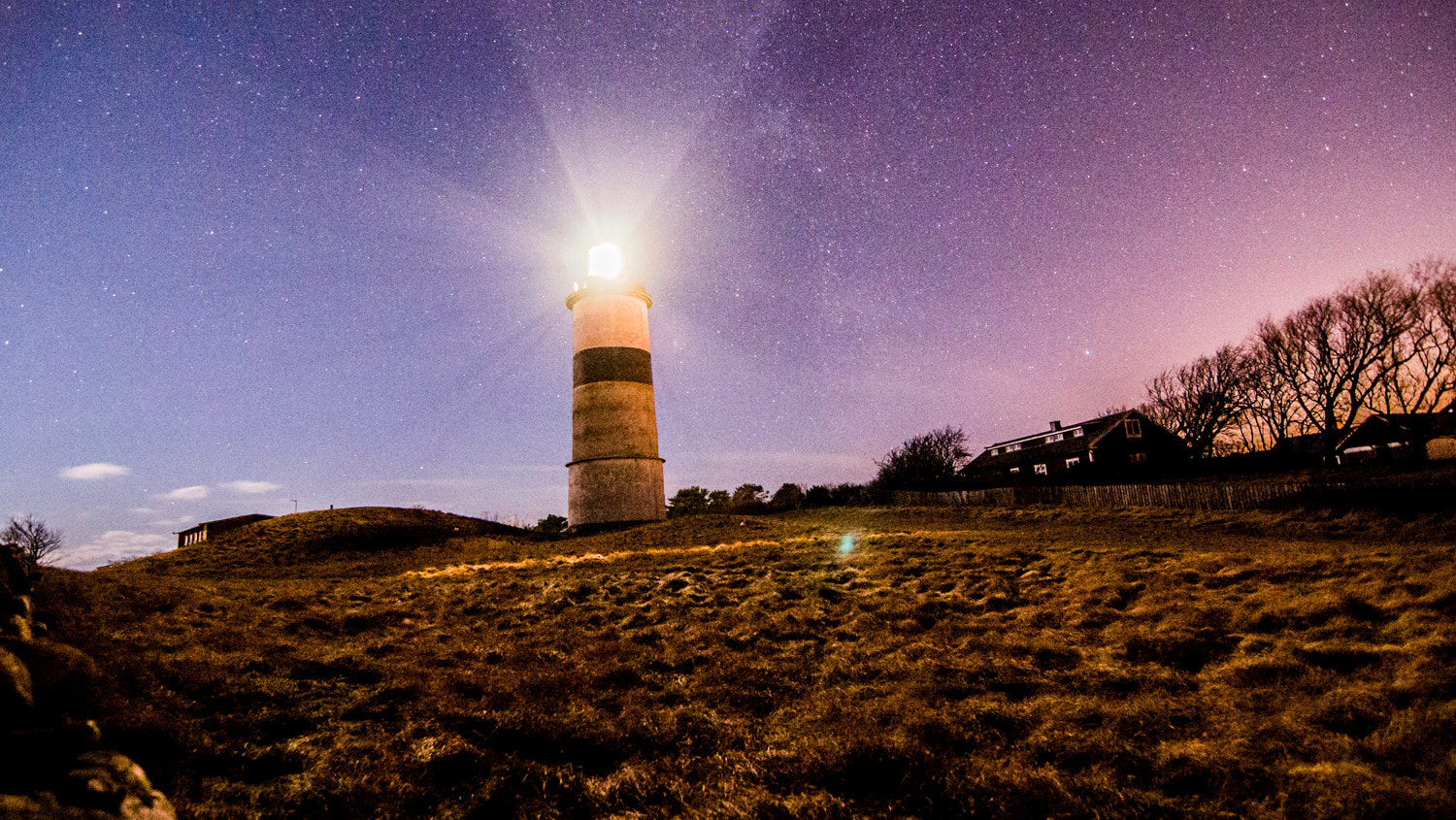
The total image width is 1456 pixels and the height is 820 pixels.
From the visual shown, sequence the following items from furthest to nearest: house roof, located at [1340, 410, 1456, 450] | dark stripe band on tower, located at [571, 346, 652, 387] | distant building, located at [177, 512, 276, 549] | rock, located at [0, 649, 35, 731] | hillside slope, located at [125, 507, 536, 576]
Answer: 1. house roof, located at [1340, 410, 1456, 450]
2. dark stripe band on tower, located at [571, 346, 652, 387]
3. distant building, located at [177, 512, 276, 549]
4. hillside slope, located at [125, 507, 536, 576]
5. rock, located at [0, 649, 35, 731]

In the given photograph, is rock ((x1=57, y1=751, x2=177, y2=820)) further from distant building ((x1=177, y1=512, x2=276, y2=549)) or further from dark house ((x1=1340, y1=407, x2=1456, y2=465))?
dark house ((x1=1340, y1=407, x2=1456, y2=465))

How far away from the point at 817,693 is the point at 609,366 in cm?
2695

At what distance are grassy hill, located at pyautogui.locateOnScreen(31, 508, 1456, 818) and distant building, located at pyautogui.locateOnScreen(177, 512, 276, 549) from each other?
23912mm

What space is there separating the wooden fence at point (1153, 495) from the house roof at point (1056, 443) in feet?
63.1

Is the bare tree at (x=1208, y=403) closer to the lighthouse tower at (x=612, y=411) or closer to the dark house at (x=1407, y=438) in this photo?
the dark house at (x=1407, y=438)

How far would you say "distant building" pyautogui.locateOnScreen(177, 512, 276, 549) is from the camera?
92.9 ft

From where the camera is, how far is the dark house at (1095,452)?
45.9 metres

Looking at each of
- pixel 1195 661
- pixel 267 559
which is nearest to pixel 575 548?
pixel 267 559

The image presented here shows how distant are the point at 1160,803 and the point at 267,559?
1009 inches

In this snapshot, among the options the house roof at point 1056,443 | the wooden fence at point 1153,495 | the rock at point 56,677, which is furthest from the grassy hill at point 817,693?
the house roof at point 1056,443

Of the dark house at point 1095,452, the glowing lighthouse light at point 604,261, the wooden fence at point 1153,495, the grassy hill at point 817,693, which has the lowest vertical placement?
the grassy hill at point 817,693

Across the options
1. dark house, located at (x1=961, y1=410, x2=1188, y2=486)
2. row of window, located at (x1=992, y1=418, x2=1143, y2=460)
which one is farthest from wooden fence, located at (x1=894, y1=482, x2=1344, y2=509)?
row of window, located at (x1=992, y1=418, x2=1143, y2=460)

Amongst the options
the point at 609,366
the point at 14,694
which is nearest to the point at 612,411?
the point at 609,366

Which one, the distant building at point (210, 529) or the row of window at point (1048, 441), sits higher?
the row of window at point (1048, 441)
